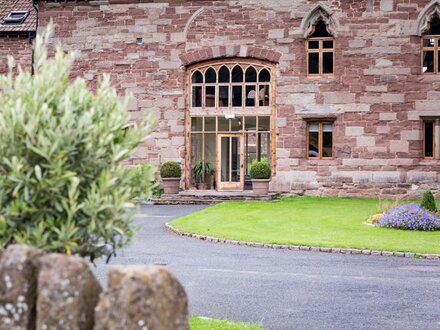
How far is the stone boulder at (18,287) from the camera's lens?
4137 millimetres

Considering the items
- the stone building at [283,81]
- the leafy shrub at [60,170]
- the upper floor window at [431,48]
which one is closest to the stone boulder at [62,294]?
the leafy shrub at [60,170]

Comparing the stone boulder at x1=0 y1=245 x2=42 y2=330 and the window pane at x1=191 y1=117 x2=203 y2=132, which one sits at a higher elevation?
the window pane at x1=191 y1=117 x2=203 y2=132

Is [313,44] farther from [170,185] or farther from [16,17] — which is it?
[16,17]

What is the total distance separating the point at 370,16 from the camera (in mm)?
28828

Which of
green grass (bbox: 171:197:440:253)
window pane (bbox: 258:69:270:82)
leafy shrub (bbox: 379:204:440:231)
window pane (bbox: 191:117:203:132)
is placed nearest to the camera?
green grass (bbox: 171:197:440:253)

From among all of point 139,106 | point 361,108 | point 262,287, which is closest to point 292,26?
point 361,108

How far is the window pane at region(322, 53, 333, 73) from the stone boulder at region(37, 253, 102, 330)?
2616cm

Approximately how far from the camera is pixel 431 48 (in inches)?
1127

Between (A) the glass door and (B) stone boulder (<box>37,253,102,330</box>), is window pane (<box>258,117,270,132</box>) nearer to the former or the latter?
(A) the glass door

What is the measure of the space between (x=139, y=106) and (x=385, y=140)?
10579mm

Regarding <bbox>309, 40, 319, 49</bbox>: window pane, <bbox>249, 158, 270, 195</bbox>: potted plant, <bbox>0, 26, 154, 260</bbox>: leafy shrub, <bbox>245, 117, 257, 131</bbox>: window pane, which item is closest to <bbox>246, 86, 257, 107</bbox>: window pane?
<bbox>245, 117, 257, 131</bbox>: window pane

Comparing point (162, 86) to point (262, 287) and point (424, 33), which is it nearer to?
point (424, 33)

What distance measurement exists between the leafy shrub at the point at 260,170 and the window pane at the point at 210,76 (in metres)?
4.24

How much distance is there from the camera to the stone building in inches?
1120
